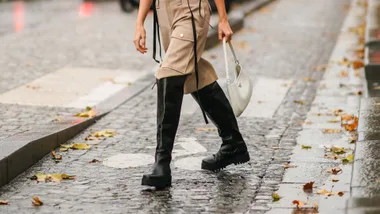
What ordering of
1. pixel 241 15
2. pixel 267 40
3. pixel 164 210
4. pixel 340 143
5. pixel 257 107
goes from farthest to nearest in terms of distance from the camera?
pixel 241 15
pixel 267 40
pixel 257 107
pixel 340 143
pixel 164 210

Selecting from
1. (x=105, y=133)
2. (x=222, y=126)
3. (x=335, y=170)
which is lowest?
(x=105, y=133)

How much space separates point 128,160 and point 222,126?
874 mm

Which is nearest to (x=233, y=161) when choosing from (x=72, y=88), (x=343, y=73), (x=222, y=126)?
(x=222, y=126)

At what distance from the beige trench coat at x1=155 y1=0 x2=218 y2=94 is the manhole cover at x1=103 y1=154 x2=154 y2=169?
99 cm

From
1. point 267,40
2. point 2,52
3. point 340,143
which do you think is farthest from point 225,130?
point 267,40

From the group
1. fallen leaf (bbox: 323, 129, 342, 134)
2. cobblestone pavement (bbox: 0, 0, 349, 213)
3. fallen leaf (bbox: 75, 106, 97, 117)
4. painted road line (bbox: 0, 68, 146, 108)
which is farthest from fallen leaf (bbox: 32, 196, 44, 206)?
painted road line (bbox: 0, 68, 146, 108)

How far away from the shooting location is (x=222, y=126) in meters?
6.34

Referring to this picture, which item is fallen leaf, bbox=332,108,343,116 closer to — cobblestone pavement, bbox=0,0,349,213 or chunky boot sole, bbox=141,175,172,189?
cobblestone pavement, bbox=0,0,349,213

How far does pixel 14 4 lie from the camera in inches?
941

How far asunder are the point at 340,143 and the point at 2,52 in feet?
22.8

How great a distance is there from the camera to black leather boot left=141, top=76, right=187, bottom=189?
19.4ft

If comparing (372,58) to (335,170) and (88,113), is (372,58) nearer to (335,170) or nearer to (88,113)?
(88,113)

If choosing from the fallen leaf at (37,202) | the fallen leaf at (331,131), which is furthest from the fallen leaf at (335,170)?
the fallen leaf at (37,202)

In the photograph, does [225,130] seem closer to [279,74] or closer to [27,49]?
[279,74]
